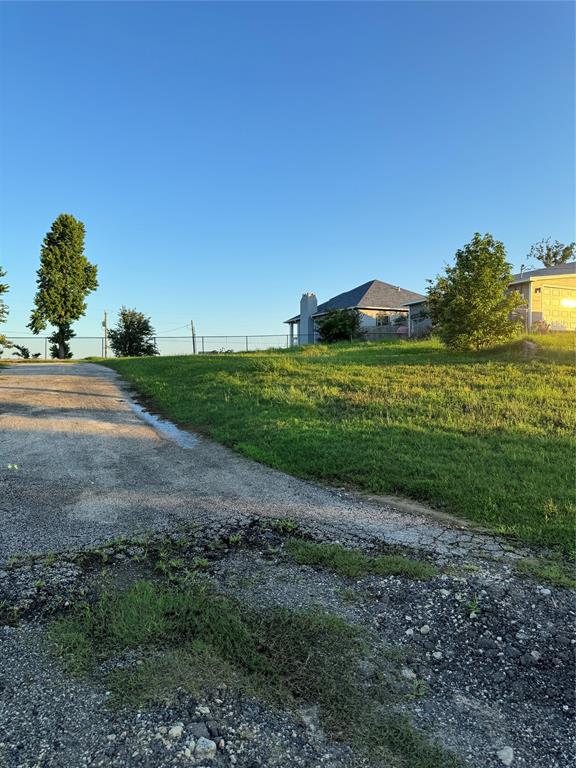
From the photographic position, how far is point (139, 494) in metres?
4.73

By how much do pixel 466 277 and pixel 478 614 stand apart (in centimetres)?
1390

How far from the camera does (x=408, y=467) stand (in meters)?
5.34

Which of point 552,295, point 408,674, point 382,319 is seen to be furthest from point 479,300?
point 382,319

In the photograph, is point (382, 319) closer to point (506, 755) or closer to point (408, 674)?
point (408, 674)

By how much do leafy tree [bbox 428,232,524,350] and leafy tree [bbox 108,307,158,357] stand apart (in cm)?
3004

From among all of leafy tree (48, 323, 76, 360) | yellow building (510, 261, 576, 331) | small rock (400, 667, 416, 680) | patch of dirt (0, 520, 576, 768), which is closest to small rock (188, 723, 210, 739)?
patch of dirt (0, 520, 576, 768)

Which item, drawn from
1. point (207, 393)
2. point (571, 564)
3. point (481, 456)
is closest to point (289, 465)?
point (481, 456)

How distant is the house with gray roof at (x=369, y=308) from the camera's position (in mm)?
30828

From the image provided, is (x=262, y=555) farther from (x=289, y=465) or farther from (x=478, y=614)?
(x=289, y=465)

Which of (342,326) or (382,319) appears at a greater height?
(382,319)

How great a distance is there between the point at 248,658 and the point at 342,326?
88.6 feet

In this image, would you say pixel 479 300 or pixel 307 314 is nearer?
pixel 479 300

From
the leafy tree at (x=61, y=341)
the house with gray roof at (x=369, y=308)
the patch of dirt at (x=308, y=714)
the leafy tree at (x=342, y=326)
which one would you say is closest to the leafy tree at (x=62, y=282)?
the leafy tree at (x=61, y=341)

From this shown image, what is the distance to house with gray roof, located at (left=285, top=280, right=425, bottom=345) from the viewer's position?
3083 cm
